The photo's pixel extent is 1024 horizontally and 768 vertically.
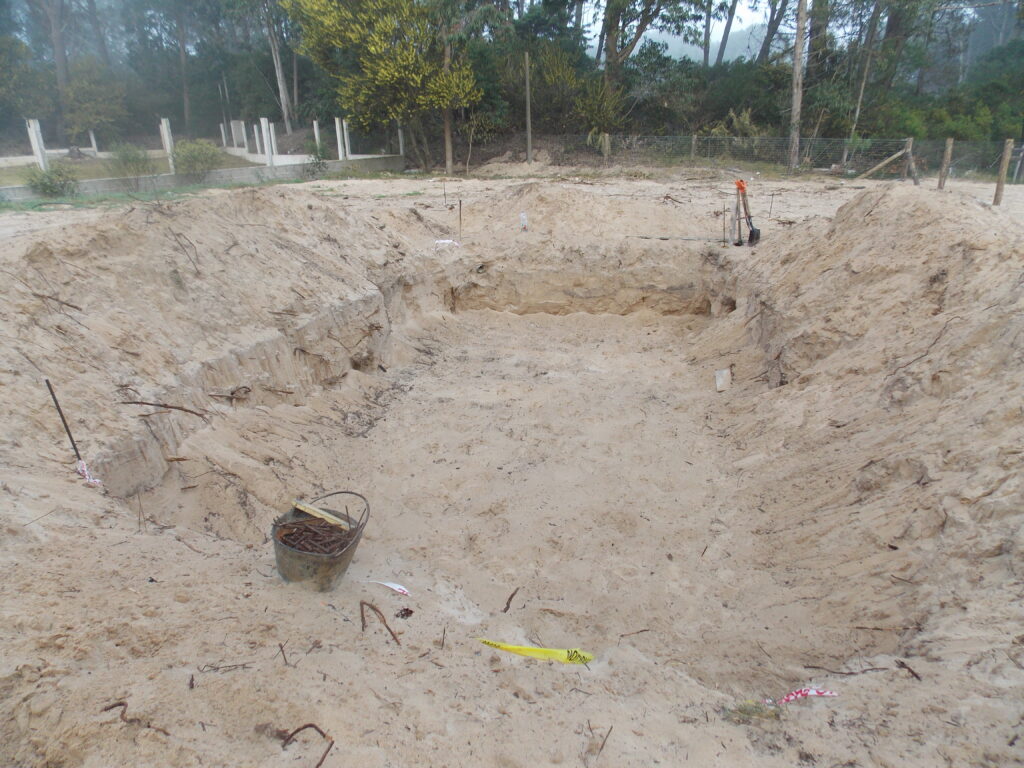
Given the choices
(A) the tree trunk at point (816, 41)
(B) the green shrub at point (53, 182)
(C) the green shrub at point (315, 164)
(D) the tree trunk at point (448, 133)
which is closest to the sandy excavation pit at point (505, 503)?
(B) the green shrub at point (53, 182)

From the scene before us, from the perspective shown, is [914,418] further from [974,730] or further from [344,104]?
[344,104]

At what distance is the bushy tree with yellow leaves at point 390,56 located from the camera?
21984 mm

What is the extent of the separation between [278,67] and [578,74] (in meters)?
15.3

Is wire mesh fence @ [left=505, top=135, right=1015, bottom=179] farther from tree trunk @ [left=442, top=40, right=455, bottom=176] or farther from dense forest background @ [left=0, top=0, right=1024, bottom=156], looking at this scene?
tree trunk @ [left=442, top=40, right=455, bottom=176]

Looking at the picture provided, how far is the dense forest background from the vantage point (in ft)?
74.5

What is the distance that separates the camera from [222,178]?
1936 centimetres

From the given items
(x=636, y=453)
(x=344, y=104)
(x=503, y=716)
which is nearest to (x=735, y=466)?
(x=636, y=453)

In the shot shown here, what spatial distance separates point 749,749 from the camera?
2.80 metres

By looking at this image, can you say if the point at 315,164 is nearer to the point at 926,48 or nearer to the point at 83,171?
the point at 83,171

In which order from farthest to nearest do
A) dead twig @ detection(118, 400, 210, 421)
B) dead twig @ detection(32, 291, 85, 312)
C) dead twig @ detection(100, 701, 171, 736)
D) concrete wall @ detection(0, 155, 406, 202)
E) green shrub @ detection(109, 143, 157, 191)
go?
green shrub @ detection(109, 143, 157, 191), concrete wall @ detection(0, 155, 406, 202), dead twig @ detection(32, 291, 85, 312), dead twig @ detection(118, 400, 210, 421), dead twig @ detection(100, 701, 171, 736)

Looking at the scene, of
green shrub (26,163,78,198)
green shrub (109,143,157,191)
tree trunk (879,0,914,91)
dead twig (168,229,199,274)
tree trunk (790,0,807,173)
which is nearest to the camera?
dead twig (168,229,199,274)

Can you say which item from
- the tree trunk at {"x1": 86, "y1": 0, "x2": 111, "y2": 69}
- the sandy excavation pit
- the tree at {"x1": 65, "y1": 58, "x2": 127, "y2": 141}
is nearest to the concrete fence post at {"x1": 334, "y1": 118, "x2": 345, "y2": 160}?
the tree at {"x1": 65, "y1": 58, "x2": 127, "y2": 141}

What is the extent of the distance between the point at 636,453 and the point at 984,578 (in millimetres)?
3600

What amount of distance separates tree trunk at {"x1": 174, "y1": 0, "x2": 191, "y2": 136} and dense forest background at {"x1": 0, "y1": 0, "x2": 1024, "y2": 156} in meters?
4.86
